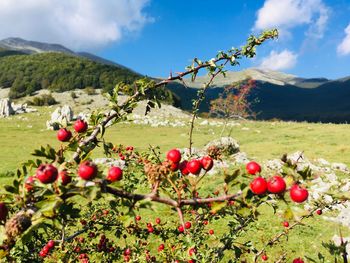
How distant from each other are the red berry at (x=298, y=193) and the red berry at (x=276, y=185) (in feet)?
0.15

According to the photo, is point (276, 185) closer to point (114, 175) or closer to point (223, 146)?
point (114, 175)

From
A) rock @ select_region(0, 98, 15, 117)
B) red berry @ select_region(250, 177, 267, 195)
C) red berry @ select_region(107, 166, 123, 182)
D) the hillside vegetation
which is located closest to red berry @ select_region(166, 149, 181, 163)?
red berry @ select_region(107, 166, 123, 182)

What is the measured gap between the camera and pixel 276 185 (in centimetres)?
179

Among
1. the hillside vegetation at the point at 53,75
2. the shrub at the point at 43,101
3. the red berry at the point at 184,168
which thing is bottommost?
the shrub at the point at 43,101

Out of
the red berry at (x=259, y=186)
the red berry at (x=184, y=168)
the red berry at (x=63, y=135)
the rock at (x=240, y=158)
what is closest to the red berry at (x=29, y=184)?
the red berry at (x=63, y=135)

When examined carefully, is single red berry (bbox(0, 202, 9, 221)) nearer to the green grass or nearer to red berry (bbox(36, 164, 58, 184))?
red berry (bbox(36, 164, 58, 184))

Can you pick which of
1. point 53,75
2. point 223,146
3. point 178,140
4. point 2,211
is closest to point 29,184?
point 2,211

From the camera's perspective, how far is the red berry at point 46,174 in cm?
169

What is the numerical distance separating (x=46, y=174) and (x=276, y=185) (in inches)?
43.5

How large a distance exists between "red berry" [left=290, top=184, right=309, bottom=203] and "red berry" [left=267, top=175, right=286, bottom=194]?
1.9 inches

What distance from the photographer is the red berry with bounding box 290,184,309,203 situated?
1744mm

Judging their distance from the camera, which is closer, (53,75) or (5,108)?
(5,108)

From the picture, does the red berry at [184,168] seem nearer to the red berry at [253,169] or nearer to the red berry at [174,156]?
the red berry at [174,156]

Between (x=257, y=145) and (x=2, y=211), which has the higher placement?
(x=2, y=211)
